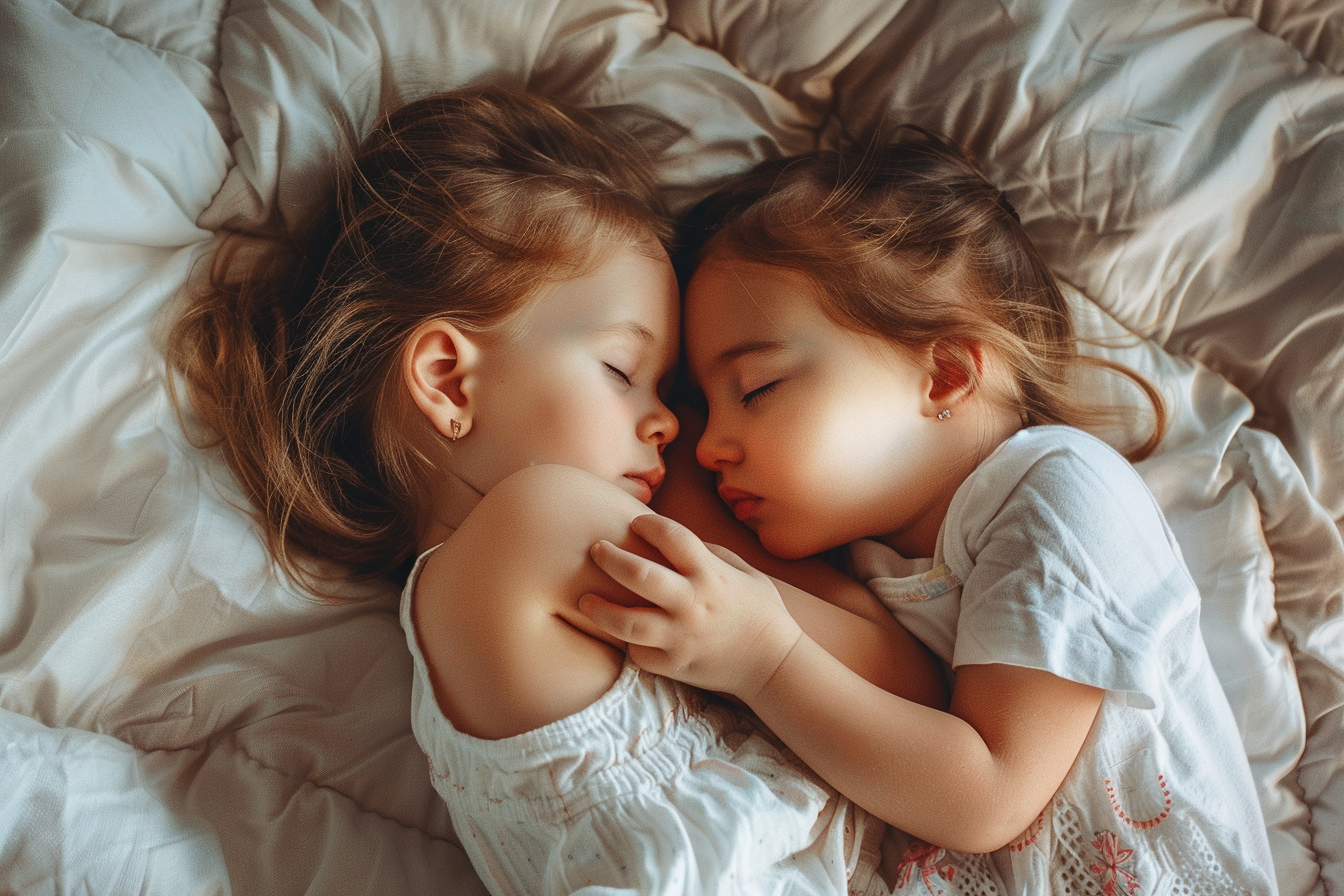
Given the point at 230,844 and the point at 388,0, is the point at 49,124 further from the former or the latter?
the point at 230,844

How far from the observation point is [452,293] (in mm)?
1025

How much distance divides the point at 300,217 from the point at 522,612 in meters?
0.61

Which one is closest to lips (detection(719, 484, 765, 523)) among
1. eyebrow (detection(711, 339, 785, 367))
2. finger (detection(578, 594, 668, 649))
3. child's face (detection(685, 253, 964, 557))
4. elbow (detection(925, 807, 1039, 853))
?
child's face (detection(685, 253, 964, 557))

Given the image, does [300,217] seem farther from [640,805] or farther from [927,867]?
[927,867]

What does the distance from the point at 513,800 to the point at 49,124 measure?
0.83 m

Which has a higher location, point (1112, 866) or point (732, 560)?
point (732, 560)

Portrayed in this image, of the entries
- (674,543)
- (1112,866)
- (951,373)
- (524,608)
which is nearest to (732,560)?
(674,543)

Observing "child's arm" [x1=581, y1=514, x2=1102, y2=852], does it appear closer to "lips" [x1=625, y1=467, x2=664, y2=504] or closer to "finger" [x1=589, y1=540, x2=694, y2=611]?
"finger" [x1=589, y1=540, x2=694, y2=611]

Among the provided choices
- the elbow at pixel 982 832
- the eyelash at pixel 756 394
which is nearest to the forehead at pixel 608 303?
the eyelash at pixel 756 394

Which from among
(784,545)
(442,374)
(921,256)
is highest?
(921,256)

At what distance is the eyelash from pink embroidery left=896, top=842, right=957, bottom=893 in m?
0.46

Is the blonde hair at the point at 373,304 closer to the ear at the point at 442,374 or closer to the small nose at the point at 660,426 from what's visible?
the ear at the point at 442,374

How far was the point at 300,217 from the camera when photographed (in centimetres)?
114

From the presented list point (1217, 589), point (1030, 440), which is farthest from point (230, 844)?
point (1217, 589)
